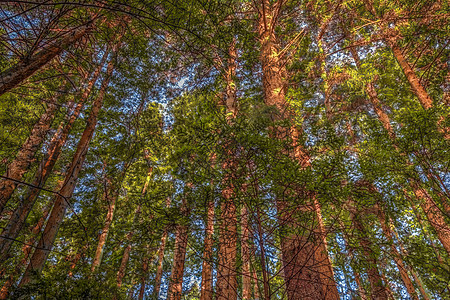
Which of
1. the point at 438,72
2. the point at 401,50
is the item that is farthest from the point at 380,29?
the point at 438,72

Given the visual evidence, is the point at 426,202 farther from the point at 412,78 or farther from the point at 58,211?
the point at 58,211

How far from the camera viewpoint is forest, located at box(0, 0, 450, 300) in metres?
3.38

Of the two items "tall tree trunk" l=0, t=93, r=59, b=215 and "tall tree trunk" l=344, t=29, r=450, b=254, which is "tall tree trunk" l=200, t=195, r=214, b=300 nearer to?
"tall tree trunk" l=344, t=29, r=450, b=254

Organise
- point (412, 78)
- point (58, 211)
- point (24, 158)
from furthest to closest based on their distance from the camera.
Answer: point (412, 78) < point (24, 158) < point (58, 211)

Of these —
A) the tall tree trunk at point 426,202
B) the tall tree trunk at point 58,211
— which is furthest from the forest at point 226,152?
the tall tree trunk at point 426,202

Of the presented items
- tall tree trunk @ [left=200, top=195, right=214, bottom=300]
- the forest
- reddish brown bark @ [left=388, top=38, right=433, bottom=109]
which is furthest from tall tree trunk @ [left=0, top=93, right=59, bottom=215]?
reddish brown bark @ [left=388, top=38, right=433, bottom=109]

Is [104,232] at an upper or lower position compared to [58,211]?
upper

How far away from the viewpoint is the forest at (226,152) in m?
3.38

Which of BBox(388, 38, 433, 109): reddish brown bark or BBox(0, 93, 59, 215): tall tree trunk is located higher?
BBox(388, 38, 433, 109): reddish brown bark

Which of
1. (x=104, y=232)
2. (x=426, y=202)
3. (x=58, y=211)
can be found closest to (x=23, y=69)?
(x=58, y=211)

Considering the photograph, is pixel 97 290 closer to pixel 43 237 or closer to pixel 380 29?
pixel 43 237

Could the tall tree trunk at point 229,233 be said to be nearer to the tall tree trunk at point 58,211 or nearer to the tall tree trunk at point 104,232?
the tall tree trunk at point 58,211

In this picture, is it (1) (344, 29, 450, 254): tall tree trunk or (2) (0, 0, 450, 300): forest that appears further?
(1) (344, 29, 450, 254): tall tree trunk

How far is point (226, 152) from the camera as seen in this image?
3658mm
